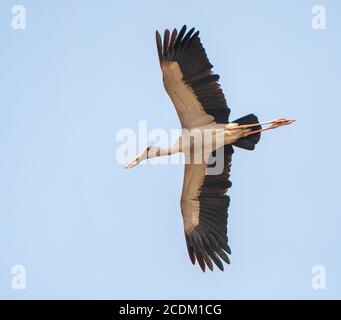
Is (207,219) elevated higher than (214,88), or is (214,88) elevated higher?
(214,88)

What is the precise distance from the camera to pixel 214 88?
1427 centimetres

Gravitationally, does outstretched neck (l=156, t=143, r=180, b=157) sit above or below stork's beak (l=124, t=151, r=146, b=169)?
above

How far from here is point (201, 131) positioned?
1491cm

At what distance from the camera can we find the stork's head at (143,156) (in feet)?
50.3

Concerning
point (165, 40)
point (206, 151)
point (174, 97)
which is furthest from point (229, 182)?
point (165, 40)

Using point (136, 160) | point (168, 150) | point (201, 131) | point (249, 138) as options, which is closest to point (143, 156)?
point (136, 160)

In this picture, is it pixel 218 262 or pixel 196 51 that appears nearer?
pixel 196 51

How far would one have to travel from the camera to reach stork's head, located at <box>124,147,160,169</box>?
15.3 meters

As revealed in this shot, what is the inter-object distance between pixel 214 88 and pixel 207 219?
95.4 inches

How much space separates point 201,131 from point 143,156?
119cm

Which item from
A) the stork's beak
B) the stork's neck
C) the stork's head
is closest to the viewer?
the stork's neck

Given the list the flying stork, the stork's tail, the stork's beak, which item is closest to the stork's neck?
the flying stork

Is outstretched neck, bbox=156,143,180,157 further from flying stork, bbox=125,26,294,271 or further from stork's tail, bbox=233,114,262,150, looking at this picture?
stork's tail, bbox=233,114,262,150
